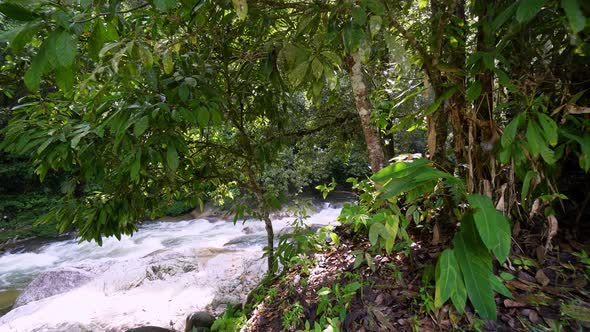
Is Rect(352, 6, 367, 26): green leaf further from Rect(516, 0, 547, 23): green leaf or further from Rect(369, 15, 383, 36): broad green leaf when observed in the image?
Rect(516, 0, 547, 23): green leaf

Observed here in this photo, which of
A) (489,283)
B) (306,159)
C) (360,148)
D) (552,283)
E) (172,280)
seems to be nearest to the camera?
(489,283)

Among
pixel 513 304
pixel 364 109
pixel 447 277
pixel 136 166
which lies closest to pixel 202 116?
pixel 136 166

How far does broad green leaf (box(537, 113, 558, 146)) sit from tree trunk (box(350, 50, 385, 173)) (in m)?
0.91

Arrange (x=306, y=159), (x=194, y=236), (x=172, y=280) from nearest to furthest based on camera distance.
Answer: (x=306, y=159) < (x=172, y=280) < (x=194, y=236)

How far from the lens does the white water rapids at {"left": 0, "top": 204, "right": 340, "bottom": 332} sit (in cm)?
432

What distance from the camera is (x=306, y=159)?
15.2 feet

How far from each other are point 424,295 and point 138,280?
528cm

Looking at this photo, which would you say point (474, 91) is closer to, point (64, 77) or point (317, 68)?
point (317, 68)

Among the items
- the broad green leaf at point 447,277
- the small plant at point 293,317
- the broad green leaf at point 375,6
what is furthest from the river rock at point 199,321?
the broad green leaf at point 375,6

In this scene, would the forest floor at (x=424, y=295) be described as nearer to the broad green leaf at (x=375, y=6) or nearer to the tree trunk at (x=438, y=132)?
the tree trunk at (x=438, y=132)

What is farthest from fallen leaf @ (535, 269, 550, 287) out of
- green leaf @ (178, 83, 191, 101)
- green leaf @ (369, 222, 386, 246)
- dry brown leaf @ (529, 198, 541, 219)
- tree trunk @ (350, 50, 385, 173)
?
green leaf @ (178, 83, 191, 101)

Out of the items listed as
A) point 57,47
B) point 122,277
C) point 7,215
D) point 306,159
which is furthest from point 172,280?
point 7,215

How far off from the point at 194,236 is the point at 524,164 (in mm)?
8771

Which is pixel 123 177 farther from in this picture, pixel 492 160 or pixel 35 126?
pixel 492 160
